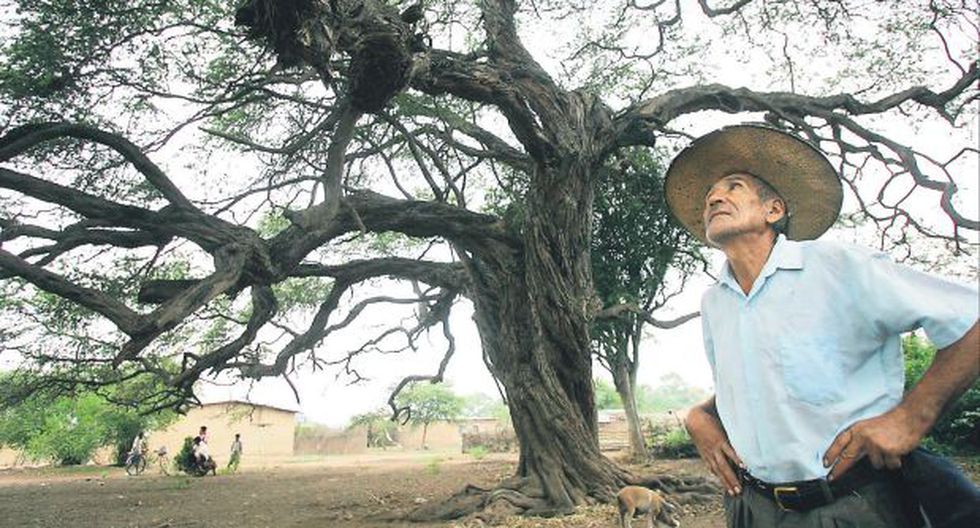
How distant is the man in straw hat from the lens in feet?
5.05

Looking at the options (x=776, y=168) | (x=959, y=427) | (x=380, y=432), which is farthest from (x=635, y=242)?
(x=380, y=432)

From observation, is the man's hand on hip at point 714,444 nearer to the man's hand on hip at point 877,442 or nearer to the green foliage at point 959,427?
the man's hand on hip at point 877,442

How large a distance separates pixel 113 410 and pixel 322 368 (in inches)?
600

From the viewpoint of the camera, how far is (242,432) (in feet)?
113

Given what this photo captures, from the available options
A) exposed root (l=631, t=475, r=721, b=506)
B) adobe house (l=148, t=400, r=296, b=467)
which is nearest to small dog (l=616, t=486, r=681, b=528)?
exposed root (l=631, t=475, r=721, b=506)

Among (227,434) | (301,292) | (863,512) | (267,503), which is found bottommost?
(267,503)

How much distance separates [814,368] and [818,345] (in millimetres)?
63

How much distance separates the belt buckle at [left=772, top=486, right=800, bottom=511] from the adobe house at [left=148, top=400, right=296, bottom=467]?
31650 mm

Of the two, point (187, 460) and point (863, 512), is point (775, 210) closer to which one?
point (863, 512)

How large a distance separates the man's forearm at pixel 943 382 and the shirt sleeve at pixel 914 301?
0.02 meters

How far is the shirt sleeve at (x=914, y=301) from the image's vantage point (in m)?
1.47

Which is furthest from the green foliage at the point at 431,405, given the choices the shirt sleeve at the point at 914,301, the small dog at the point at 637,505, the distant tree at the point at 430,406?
the shirt sleeve at the point at 914,301

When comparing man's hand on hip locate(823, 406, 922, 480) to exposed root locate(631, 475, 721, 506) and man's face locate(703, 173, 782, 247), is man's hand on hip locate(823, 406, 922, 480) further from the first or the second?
exposed root locate(631, 475, 721, 506)

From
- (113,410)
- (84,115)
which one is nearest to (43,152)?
(84,115)
